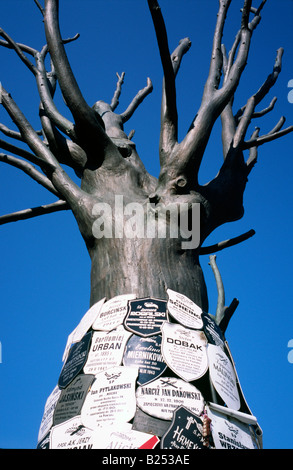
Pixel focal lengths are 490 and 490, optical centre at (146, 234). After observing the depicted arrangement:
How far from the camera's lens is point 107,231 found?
272 cm

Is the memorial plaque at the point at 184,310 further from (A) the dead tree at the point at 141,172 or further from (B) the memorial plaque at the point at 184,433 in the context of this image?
(B) the memorial plaque at the point at 184,433

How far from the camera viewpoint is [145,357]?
A: 2.16 m

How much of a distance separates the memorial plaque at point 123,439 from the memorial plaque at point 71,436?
45mm

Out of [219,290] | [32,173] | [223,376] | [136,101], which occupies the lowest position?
[223,376]

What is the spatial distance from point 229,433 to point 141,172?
5.95 feet

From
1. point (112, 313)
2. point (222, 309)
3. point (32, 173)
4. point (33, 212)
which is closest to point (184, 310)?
point (112, 313)

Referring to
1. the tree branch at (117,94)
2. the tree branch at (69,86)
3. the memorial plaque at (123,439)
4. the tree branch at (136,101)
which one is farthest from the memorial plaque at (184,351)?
the tree branch at (117,94)

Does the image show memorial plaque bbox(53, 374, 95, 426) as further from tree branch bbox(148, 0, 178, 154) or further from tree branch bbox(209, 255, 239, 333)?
tree branch bbox(148, 0, 178, 154)

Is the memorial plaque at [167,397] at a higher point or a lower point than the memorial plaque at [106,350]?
lower

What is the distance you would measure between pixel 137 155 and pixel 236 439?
6.80 feet

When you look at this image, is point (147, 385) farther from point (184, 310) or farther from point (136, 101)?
point (136, 101)

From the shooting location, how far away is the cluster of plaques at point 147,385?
1.96 metres
